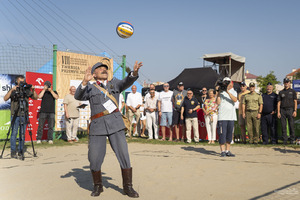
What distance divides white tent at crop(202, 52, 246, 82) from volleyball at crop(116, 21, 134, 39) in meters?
12.4

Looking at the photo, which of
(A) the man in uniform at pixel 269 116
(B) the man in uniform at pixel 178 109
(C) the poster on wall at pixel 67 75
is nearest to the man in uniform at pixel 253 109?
(A) the man in uniform at pixel 269 116

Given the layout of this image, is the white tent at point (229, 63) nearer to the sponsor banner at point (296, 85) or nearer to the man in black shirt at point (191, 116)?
the sponsor banner at point (296, 85)

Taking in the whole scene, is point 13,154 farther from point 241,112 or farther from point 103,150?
point 241,112

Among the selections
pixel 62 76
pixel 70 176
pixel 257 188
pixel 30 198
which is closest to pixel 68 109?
pixel 62 76

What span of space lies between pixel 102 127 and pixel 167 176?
→ 186cm

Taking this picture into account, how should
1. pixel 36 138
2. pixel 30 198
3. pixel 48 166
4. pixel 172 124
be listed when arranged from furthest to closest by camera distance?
1. pixel 172 124
2. pixel 36 138
3. pixel 48 166
4. pixel 30 198

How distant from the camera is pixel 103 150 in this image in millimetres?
4770

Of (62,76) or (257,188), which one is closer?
(257,188)

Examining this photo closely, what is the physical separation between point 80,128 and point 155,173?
7.29 m

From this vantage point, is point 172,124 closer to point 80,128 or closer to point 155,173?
point 80,128

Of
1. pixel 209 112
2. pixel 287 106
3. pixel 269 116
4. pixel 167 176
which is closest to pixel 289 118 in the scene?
pixel 287 106

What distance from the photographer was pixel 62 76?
39.3 feet

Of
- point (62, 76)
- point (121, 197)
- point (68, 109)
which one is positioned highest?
point (62, 76)

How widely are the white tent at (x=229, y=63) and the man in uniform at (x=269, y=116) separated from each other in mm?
9734
